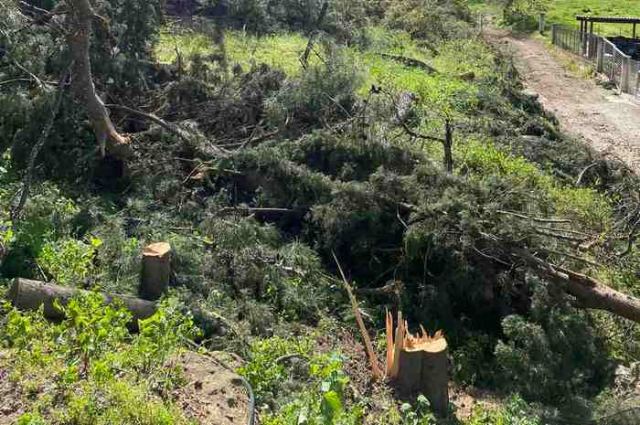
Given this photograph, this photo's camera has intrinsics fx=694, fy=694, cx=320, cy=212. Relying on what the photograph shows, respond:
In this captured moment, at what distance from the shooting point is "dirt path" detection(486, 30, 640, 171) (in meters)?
15.1

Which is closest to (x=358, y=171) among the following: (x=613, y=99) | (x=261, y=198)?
(x=261, y=198)

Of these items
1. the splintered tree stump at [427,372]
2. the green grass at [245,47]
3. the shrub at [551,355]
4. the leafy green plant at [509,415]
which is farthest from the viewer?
the green grass at [245,47]

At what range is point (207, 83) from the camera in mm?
10500

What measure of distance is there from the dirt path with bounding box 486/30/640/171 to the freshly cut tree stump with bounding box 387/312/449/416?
8079mm

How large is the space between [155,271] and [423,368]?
2330 mm

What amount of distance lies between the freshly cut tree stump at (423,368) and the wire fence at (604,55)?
54.1 feet

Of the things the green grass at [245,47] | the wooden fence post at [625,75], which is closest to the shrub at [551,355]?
the green grass at [245,47]

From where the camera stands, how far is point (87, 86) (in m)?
7.87

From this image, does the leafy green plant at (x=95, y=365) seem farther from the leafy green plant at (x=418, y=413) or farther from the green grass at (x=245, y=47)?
the green grass at (x=245, y=47)

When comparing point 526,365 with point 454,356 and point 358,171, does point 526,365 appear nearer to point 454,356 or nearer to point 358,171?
point 454,356

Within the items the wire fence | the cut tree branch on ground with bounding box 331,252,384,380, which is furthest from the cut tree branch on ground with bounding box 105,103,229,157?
the wire fence

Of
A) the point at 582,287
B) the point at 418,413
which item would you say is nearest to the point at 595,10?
the point at 582,287

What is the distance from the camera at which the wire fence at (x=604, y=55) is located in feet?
65.7

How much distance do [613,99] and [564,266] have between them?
14074mm
